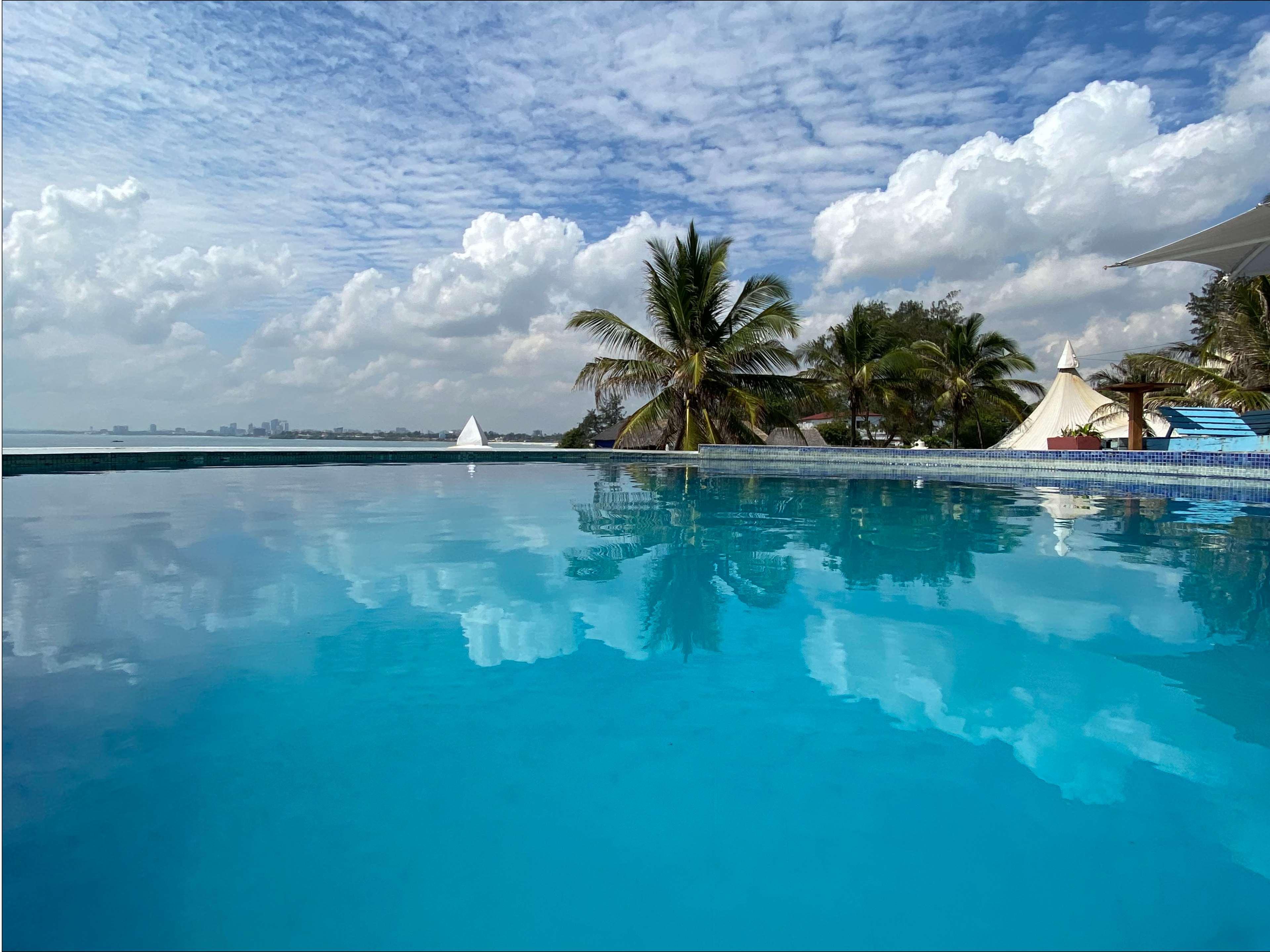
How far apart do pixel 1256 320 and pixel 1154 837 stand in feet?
64.1

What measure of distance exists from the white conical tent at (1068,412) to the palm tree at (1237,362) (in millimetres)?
1493

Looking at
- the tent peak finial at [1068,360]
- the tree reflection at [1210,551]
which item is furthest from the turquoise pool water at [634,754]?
the tent peak finial at [1068,360]

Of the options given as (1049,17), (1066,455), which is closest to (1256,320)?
(1066,455)

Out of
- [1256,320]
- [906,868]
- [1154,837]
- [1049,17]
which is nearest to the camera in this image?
[906,868]

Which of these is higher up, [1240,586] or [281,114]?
[281,114]

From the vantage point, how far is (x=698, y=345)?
16906mm

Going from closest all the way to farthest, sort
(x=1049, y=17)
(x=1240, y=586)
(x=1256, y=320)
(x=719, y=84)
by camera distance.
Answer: (x=1240, y=586), (x=1049, y=17), (x=719, y=84), (x=1256, y=320)

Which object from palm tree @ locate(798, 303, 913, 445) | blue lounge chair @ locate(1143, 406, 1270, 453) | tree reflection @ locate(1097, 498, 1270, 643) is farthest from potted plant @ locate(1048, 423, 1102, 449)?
tree reflection @ locate(1097, 498, 1270, 643)

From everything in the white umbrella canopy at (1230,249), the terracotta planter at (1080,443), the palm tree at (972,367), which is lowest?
the terracotta planter at (1080,443)

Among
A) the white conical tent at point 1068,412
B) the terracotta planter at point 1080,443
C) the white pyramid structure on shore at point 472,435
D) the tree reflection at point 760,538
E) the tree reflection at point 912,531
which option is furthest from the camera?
the white pyramid structure on shore at point 472,435

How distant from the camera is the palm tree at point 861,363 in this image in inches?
747

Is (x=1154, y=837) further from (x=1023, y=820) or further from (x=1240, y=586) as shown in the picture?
(x=1240, y=586)

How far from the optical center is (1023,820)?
1.59 metres

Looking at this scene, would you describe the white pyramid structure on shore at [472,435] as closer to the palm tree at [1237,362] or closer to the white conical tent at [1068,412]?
the white conical tent at [1068,412]
